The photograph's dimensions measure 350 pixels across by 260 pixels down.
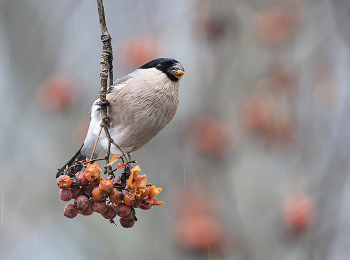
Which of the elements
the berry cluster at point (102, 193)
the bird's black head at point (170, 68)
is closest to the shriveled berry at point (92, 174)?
the berry cluster at point (102, 193)

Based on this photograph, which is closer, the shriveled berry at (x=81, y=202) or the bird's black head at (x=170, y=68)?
Result: the shriveled berry at (x=81, y=202)

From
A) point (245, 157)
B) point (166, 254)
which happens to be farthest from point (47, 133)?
point (245, 157)

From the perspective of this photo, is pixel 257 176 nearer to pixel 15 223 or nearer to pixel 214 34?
pixel 214 34

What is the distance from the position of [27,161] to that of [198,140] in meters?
2.23

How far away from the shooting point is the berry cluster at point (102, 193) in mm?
1362

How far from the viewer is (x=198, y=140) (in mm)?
3277

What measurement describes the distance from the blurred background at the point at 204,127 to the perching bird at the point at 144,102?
0.71m

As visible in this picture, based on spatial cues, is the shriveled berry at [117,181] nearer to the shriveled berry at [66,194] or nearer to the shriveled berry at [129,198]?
the shriveled berry at [129,198]

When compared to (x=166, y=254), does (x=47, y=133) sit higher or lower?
higher

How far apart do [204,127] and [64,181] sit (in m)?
2.11

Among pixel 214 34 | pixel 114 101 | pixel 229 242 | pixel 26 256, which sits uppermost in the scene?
pixel 214 34

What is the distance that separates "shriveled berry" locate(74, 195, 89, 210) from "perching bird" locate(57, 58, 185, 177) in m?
0.68

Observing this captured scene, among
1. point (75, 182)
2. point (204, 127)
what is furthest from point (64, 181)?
point (204, 127)

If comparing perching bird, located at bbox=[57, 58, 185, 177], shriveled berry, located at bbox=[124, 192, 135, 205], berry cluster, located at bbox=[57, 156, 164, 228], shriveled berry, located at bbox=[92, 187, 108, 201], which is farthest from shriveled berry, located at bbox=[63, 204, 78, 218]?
perching bird, located at bbox=[57, 58, 185, 177]
